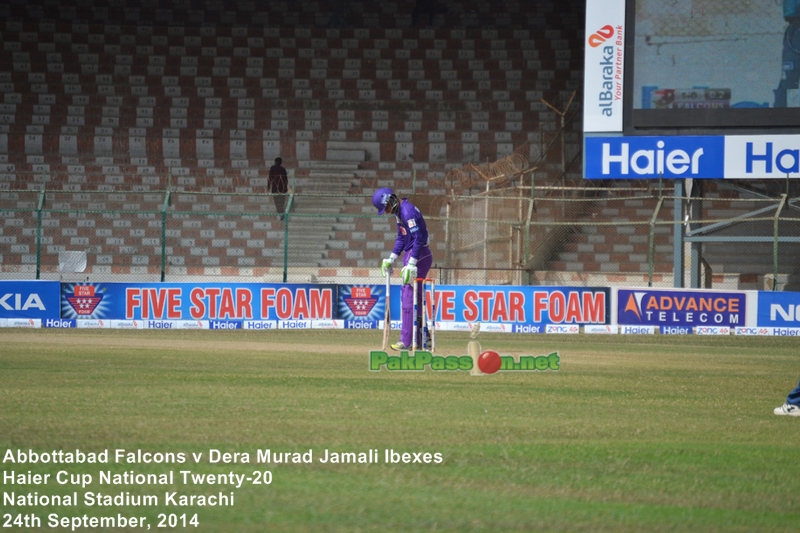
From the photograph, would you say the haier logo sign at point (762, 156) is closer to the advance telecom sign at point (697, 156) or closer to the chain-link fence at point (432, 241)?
the advance telecom sign at point (697, 156)

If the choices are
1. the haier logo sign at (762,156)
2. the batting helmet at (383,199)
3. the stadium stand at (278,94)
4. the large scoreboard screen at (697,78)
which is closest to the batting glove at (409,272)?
the batting helmet at (383,199)

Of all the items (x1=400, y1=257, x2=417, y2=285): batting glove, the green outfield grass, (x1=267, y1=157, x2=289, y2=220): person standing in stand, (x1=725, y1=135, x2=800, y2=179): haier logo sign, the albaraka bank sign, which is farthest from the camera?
(x1=267, y1=157, x2=289, y2=220): person standing in stand

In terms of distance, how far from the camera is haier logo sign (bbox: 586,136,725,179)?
74.0 ft

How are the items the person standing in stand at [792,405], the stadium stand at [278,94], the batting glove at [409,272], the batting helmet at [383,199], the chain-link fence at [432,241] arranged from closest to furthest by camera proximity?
1. the person standing in stand at [792,405]
2. the batting glove at [409,272]
3. the batting helmet at [383,199]
4. the chain-link fence at [432,241]
5. the stadium stand at [278,94]

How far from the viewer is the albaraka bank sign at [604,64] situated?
22078 mm

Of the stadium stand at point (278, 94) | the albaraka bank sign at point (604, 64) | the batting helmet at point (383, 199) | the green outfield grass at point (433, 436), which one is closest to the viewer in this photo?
the green outfield grass at point (433, 436)

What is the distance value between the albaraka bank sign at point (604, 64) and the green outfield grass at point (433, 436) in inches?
365

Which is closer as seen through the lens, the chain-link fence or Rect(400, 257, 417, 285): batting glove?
Rect(400, 257, 417, 285): batting glove

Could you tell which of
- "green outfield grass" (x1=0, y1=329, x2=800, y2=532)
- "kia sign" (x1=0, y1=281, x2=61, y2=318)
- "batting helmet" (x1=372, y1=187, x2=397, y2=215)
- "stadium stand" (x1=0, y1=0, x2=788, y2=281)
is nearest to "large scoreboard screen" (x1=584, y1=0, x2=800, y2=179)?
"stadium stand" (x1=0, y1=0, x2=788, y2=281)

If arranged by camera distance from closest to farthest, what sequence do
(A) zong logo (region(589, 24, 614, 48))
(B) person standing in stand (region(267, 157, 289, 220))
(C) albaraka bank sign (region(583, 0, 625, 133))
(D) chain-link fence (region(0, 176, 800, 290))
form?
1. (C) albaraka bank sign (region(583, 0, 625, 133))
2. (A) zong logo (region(589, 24, 614, 48))
3. (D) chain-link fence (region(0, 176, 800, 290))
4. (B) person standing in stand (region(267, 157, 289, 220))

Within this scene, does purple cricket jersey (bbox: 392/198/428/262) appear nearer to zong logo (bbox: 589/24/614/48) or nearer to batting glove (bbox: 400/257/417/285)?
batting glove (bbox: 400/257/417/285)

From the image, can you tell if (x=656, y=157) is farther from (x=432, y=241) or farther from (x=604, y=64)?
(x=432, y=241)

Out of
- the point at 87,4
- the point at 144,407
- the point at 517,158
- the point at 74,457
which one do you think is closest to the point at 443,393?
the point at 144,407

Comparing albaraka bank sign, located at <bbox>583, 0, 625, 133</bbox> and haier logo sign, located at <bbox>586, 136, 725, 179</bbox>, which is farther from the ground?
albaraka bank sign, located at <bbox>583, 0, 625, 133</bbox>
